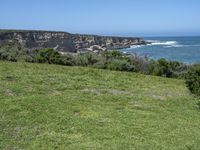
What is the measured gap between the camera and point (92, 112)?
9125 mm

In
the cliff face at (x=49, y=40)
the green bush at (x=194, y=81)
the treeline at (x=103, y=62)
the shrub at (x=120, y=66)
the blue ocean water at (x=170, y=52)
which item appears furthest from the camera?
the blue ocean water at (x=170, y=52)

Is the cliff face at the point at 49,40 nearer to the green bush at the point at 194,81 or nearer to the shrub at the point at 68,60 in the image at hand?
the shrub at the point at 68,60

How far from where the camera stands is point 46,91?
1124 centimetres

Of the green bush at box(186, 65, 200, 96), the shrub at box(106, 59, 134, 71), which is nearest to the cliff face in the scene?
the shrub at box(106, 59, 134, 71)

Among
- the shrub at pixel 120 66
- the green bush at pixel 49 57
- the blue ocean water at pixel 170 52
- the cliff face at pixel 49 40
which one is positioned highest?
the green bush at pixel 49 57

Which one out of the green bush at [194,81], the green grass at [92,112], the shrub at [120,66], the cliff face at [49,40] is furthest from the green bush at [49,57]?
the cliff face at [49,40]

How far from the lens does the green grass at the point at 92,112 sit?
712 cm

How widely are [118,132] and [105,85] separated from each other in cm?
535

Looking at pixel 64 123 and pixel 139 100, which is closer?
pixel 64 123

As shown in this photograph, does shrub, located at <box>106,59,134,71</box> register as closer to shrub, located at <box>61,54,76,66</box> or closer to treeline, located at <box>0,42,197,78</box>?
treeline, located at <box>0,42,197,78</box>

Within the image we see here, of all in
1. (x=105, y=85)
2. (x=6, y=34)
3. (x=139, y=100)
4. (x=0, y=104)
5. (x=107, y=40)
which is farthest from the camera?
(x=107, y=40)

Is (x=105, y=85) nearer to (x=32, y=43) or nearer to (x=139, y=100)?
(x=139, y=100)

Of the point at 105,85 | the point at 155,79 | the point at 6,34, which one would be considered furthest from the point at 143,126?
the point at 6,34

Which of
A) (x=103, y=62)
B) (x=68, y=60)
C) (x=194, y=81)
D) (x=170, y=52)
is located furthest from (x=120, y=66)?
(x=170, y=52)
